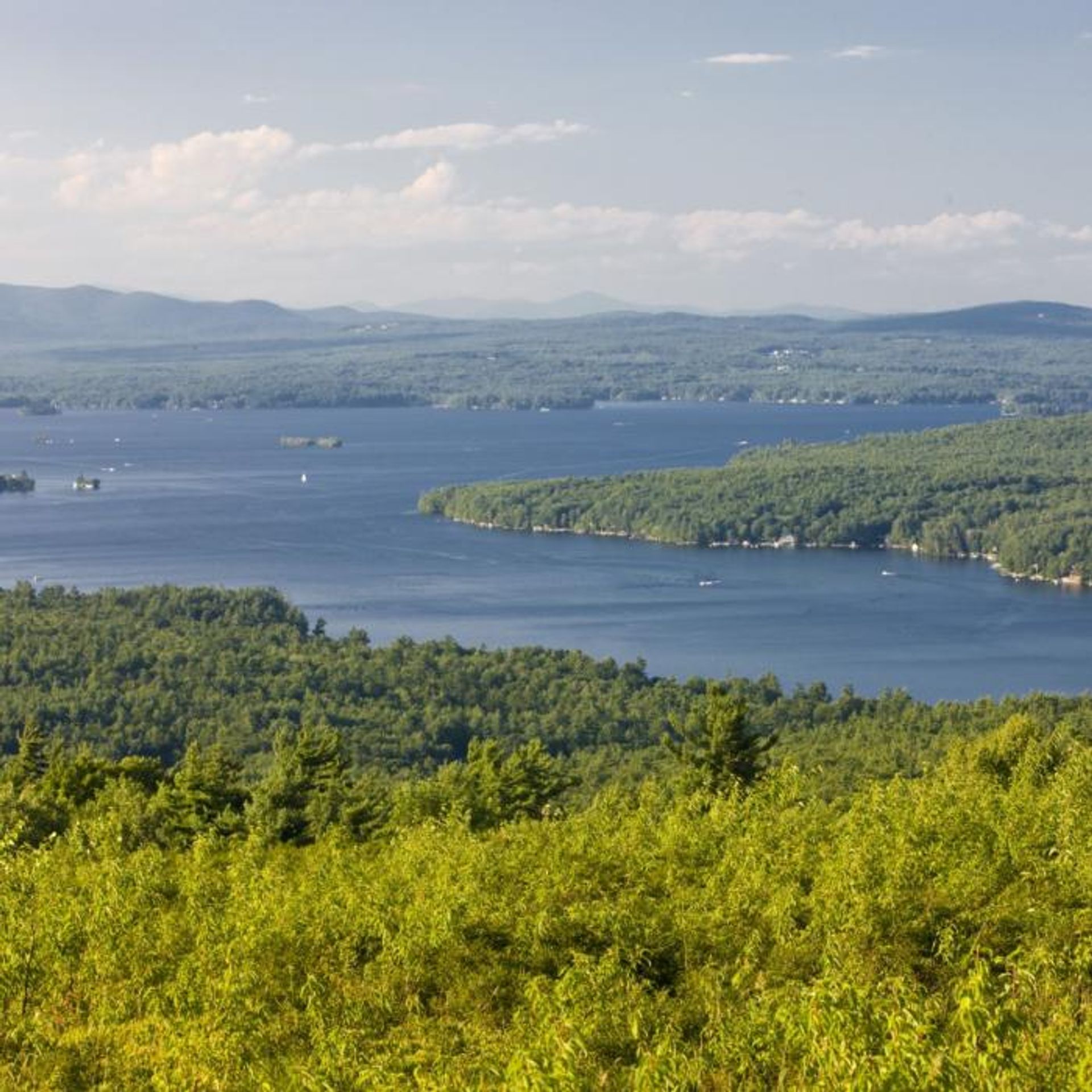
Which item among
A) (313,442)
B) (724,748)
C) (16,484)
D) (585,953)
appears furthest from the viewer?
(313,442)

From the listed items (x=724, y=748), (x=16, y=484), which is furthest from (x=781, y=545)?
(x=724, y=748)

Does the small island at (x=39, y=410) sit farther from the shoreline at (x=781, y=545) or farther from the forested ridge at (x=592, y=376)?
the shoreline at (x=781, y=545)

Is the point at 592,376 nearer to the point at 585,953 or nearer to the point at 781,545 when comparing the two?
the point at 781,545

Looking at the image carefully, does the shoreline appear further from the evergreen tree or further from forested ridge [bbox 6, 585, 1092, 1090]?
the evergreen tree

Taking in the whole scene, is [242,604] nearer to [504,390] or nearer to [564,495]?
[564,495]

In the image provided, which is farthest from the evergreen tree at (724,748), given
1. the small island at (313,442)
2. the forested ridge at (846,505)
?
the small island at (313,442)

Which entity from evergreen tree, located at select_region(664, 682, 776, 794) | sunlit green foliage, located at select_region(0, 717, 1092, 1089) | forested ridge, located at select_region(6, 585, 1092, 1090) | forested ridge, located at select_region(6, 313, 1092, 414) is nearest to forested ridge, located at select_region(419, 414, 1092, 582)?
evergreen tree, located at select_region(664, 682, 776, 794)
